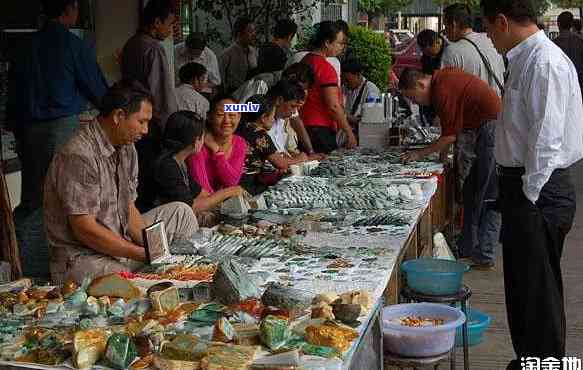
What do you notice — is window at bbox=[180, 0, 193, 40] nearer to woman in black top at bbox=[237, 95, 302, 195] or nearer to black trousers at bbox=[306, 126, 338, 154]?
black trousers at bbox=[306, 126, 338, 154]

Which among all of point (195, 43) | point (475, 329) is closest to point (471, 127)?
point (475, 329)

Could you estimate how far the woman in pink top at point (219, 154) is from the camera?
4.70 metres

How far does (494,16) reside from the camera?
363cm

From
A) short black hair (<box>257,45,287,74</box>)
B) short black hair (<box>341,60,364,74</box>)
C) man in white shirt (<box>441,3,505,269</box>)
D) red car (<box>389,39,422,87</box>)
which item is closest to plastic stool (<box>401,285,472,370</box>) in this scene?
man in white shirt (<box>441,3,505,269</box>)

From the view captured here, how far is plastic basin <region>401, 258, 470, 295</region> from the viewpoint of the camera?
359 centimetres

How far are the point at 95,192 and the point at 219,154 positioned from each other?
5.24 feet

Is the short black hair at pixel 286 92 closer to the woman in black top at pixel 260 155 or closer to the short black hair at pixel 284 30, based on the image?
the woman in black top at pixel 260 155

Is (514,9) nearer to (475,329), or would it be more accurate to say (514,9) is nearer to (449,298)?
(449,298)

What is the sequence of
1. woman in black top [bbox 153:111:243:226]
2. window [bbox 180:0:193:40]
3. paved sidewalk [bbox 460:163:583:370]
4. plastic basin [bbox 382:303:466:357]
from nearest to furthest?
plastic basin [bbox 382:303:466:357]
woman in black top [bbox 153:111:243:226]
paved sidewalk [bbox 460:163:583:370]
window [bbox 180:0:193:40]

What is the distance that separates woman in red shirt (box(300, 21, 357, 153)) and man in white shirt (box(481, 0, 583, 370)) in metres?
2.95

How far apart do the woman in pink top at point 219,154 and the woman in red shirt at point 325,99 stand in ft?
5.58

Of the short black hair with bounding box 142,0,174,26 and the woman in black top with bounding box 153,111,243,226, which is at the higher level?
the short black hair with bounding box 142,0,174,26

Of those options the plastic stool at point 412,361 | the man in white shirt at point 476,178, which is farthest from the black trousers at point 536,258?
the man in white shirt at point 476,178

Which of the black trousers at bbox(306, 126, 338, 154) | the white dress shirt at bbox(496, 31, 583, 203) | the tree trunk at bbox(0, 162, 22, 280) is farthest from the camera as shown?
the black trousers at bbox(306, 126, 338, 154)
